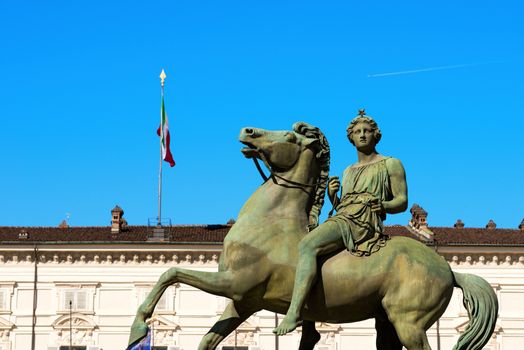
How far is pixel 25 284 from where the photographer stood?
51969 millimetres

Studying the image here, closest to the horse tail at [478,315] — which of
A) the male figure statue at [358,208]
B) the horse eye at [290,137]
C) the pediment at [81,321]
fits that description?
the male figure statue at [358,208]

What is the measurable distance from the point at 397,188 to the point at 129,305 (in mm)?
42773

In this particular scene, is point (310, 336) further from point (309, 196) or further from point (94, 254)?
point (94, 254)

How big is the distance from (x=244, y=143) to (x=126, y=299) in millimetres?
42794

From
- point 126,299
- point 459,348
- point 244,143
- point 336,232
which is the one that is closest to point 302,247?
point 336,232

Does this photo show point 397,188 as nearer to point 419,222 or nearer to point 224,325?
point 224,325

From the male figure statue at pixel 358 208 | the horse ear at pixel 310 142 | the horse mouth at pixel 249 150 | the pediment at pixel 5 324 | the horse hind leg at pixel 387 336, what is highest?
the pediment at pixel 5 324

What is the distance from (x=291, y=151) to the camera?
998cm

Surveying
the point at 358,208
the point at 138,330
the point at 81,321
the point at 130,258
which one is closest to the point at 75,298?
the point at 81,321

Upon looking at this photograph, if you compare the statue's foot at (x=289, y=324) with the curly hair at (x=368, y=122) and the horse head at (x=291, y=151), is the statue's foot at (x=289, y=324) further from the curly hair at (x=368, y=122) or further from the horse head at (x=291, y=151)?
the curly hair at (x=368, y=122)

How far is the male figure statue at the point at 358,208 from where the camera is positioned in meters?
9.41

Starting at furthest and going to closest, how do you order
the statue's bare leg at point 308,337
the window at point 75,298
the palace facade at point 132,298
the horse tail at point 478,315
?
the window at point 75,298, the palace facade at point 132,298, the statue's bare leg at point 308,337, the horse tail at point 478,315

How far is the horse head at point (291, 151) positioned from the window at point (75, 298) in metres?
43.1

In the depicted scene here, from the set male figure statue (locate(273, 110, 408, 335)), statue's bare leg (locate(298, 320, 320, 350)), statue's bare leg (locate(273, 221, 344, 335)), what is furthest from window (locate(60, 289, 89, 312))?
statue's bare leg (locate(273, 221, 344, 335))
